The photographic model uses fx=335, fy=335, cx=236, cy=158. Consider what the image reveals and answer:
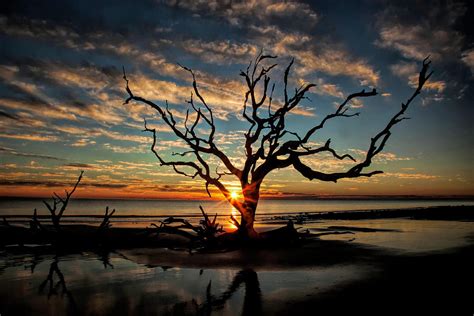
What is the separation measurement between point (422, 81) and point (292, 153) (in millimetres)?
5299

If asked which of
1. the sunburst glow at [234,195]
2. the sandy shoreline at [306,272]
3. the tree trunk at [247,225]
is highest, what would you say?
the sunburst glow at [234,195]

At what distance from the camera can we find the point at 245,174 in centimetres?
1383

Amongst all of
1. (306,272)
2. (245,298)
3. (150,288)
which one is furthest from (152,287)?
(306,272)

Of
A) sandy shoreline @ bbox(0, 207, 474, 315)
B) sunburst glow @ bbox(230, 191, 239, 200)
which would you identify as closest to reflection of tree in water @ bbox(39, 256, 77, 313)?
sandy shoreline @ bbox(0, 207, 474, 315)

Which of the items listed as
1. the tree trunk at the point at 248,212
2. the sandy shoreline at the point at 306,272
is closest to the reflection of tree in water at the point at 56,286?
the sandy shoreline at the point at 306,272

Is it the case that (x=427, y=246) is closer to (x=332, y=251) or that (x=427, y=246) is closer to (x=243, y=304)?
(x=332, y=251)

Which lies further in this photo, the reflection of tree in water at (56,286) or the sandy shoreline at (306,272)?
the reflection of tree in water at (56,286)

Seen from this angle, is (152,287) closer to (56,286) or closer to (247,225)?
(56,286)

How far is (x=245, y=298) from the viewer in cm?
589

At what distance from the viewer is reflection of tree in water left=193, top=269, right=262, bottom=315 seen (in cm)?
523

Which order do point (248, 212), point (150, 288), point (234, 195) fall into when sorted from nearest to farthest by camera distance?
point (150, 288)
point (248, 212)
point (234, 195)

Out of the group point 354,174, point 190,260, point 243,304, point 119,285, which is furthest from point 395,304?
point 354,174

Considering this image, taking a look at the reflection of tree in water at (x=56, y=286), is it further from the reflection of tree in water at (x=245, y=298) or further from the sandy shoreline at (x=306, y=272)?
the reflection of tree in water at (x=245, y=298)

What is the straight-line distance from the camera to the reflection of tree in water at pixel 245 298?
17.2ft
